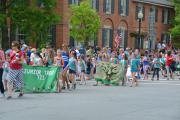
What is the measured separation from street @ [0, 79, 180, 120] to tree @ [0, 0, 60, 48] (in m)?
14.6

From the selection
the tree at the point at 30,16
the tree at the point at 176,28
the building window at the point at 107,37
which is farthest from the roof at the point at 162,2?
the tree at the point at 30,16

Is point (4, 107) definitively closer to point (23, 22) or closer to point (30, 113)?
point (30, 113)

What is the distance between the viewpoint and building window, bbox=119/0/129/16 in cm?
5294

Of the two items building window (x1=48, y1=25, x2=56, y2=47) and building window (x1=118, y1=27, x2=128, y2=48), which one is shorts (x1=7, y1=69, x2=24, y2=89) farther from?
building window (x1=118, y1=27, x2=128, y2=48)

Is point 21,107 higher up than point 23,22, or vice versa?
point 23,22

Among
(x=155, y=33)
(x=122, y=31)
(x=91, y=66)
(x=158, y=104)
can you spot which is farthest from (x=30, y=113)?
(x=155, y=33)

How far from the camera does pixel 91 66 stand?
2955 centimetres

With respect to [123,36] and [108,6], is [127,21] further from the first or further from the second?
[108,6]

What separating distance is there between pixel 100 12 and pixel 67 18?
581cm

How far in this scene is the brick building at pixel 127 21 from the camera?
147 feet

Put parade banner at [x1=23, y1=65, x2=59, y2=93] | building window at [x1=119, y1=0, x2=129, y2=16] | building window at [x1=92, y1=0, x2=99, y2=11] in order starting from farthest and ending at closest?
building window at [x1=119, y1=0, x2=129, y2=16], building window at [x1=92, y1=0, x2=99, y2=11], parade banner at [x1=23, y1=65, x2=59, y2=93]

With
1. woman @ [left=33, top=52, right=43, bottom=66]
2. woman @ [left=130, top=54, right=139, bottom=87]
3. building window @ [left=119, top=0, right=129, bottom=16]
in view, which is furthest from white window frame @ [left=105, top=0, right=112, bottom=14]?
woman @ [left=33, top=52, right=43, bottom=66]

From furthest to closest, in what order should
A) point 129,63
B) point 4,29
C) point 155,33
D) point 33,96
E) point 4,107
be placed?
point 155,33, point 4,29, point 129,63, point 33,96, point 4,107

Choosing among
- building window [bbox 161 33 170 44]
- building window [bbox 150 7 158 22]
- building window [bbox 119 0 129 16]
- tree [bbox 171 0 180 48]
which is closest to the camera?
building window [bbox 119 0 129 16]
